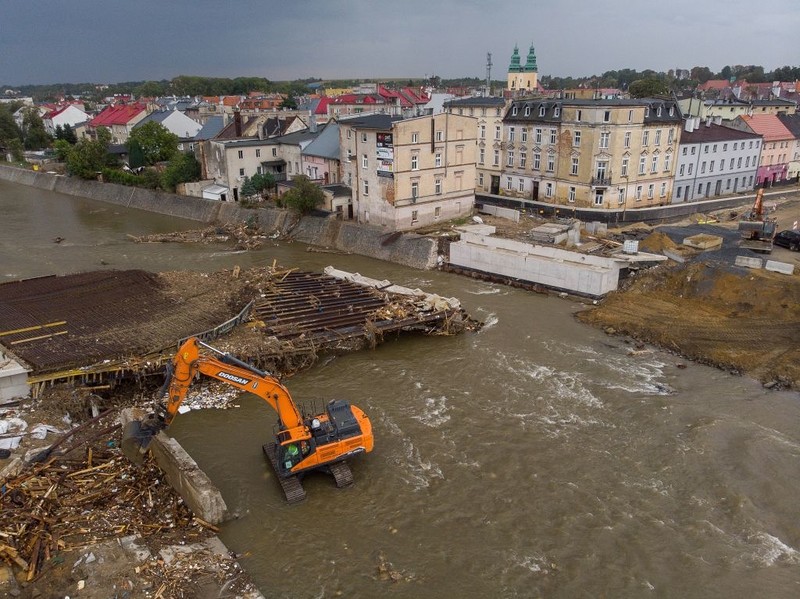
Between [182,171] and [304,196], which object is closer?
[304,196]

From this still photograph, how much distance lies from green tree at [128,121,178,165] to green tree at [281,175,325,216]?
23346 millimetres

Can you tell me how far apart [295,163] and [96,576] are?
4392 cm

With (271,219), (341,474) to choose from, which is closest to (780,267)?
(341,474)

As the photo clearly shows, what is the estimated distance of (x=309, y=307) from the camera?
87.2 feet

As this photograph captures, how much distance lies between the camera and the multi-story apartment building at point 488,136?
4688 cm

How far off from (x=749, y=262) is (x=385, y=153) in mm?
21230

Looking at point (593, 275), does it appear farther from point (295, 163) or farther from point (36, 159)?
point (36, 159)

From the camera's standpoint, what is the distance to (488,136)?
47812 mm

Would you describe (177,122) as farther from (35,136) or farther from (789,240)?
(789,240)

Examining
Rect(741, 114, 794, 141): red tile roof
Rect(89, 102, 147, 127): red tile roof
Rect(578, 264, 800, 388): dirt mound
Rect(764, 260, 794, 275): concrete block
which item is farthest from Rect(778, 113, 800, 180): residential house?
Rect(89, 102, 147, 127): red tile roof

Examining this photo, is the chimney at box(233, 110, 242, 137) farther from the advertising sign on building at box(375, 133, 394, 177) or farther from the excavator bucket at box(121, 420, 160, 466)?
the excavator bucket at box(121, 420, 160, 466)

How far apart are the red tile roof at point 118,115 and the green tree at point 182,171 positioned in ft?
112

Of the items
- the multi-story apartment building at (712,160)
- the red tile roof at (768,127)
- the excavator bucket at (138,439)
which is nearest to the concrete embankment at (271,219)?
the multi-story apartment building at (712,160)

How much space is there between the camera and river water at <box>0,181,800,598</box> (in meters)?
13.2
